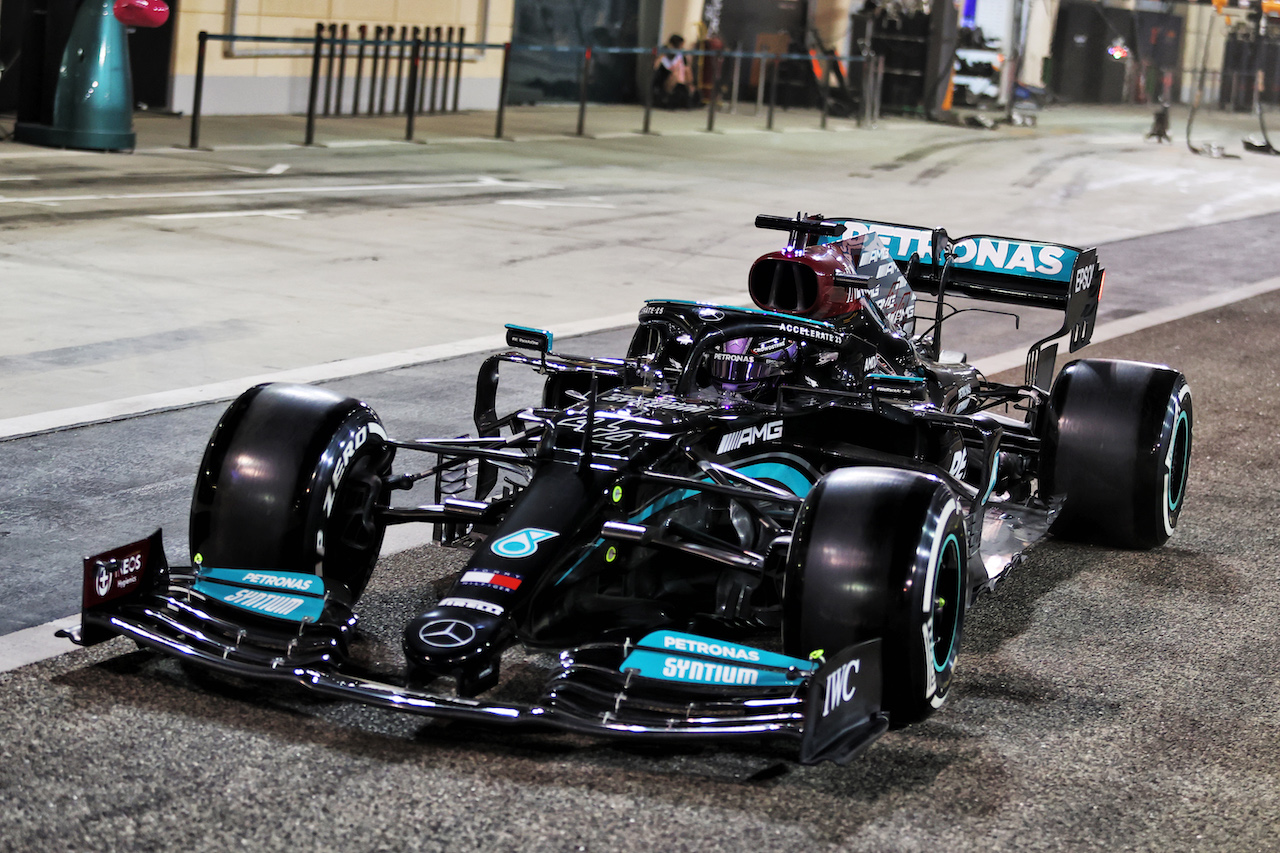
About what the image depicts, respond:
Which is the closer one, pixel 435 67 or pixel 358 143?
pixel 358 143

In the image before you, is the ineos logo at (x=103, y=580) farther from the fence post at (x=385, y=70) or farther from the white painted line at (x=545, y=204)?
the fence post at (x=385, y=70)

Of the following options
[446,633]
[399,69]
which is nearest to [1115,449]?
[446,633]

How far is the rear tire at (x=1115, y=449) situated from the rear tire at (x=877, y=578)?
207 centimetres

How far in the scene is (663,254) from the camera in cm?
1427

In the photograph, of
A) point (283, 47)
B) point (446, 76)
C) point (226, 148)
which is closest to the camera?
point (226, 148)

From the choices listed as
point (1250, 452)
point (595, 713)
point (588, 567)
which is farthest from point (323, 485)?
point (1250, 452)

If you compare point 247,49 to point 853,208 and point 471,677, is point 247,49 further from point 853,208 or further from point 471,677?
point 471,677

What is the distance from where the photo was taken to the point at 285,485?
512 cm

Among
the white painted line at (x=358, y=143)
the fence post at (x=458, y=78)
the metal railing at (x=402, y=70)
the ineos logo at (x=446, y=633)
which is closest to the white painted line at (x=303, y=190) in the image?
the white painted line at (x=358, y=143)

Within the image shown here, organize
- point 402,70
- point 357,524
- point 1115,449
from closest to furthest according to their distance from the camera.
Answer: point 357,524, point 1115,449, point 402,70

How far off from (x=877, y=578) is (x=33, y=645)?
2559 mm

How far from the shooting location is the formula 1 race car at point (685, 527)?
4527 millimetres

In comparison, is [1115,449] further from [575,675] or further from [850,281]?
[575,675]

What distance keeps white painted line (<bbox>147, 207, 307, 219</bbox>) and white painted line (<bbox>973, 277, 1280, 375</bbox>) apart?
6.55 metres
